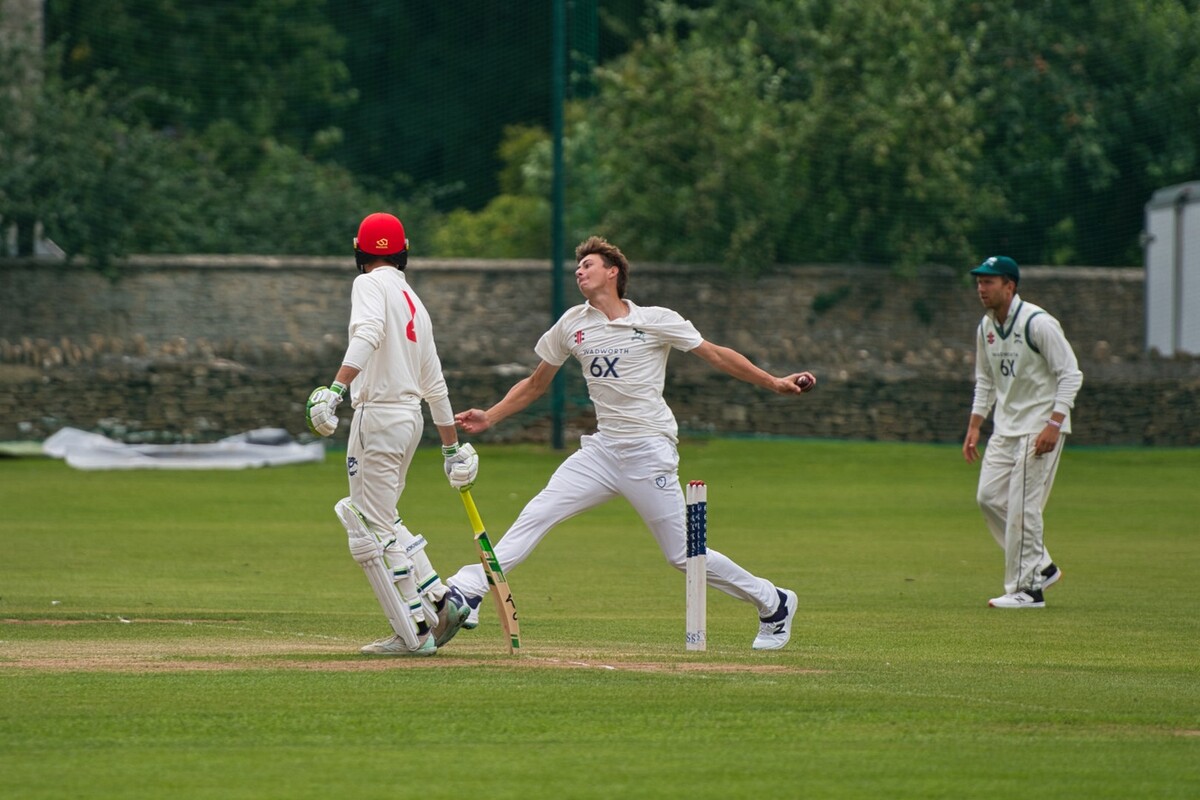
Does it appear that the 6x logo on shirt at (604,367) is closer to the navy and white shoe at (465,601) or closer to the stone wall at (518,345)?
the navy and white shoe at (465,601)

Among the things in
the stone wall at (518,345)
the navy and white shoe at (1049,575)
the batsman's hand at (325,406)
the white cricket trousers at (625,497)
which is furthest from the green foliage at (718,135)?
the batsman's hand at (325,406)

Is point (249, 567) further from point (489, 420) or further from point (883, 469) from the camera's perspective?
point (883, 469)

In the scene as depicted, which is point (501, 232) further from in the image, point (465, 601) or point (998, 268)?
point (465, 601)

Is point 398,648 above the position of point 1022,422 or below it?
below

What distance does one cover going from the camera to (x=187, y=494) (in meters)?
23.4

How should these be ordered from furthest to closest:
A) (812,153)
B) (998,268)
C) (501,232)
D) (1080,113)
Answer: (501,232) < (1080,113) < (812,153) < (998,268)

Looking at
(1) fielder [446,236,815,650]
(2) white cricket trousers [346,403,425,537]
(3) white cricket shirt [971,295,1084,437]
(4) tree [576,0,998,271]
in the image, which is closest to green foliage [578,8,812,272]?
(4) tree [576,0,998,271]

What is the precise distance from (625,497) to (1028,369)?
4.07 meters

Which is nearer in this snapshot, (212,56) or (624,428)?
(624,428)

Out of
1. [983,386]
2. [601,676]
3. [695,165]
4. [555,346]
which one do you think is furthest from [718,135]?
[601,676]

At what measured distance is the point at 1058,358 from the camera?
492 inches

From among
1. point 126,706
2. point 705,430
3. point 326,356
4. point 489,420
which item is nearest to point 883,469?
point 705,430

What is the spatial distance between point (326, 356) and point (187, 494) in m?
8.32

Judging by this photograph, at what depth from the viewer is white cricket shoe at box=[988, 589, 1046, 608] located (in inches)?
495
